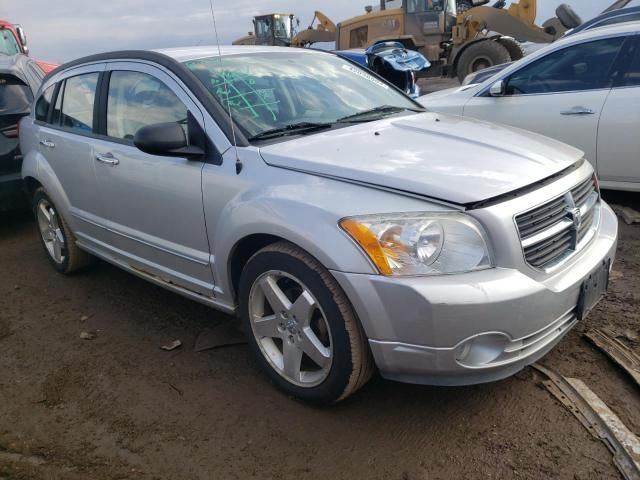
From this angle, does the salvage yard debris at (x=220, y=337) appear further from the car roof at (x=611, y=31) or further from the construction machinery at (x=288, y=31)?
the construction machinery at (x=288, y=31)

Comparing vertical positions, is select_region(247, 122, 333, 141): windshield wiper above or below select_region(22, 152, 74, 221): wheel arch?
above

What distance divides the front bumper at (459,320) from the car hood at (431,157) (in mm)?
354

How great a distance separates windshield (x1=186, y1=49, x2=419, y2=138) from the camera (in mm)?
3025

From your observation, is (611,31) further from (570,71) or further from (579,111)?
(579,111)

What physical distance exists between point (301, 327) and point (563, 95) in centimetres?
362

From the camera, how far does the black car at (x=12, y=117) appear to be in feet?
18.1

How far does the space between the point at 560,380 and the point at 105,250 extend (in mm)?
2885

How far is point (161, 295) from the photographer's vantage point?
409 cm

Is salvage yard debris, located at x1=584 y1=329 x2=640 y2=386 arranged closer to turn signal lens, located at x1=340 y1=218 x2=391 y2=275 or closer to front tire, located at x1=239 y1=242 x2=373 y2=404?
front tire, located at x1=239 y1=242 x2=373 y2=404

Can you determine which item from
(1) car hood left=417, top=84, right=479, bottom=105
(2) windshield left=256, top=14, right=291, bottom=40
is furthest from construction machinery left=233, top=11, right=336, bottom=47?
(1) car hood left=417, top=84, right=479, bottom=105

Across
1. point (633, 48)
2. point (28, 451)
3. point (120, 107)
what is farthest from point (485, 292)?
point (633, 48)

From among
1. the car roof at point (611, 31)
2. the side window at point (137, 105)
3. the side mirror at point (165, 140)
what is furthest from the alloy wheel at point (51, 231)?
the car roof at point (611, 31)

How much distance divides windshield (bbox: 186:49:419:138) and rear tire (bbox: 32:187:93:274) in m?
1.95

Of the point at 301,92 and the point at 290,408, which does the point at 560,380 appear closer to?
the point at 290,408
